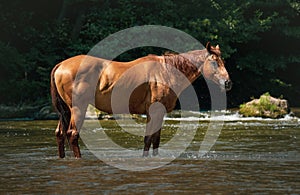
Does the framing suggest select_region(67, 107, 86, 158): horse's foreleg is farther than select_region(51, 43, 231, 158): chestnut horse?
No

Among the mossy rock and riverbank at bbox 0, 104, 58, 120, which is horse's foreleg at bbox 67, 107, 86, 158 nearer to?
riverbank at bbox 0, 104, 58, 120

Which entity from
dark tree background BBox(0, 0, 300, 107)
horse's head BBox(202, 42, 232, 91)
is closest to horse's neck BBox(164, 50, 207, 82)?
horse's head BBox(202, 42, 232, 91)

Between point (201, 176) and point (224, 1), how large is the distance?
21.0m

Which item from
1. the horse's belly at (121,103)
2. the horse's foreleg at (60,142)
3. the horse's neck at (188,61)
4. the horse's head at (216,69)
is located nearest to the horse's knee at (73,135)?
the horse's foreleg at (60,142)

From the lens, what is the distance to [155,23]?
25531 millimetres

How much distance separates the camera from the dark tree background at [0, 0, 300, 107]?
77.2ft

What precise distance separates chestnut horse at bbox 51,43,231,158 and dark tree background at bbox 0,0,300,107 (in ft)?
39.4

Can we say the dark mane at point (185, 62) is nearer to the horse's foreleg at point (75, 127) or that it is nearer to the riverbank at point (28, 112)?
the horse's foreleg at point (75, 127)

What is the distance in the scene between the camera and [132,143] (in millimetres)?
12461

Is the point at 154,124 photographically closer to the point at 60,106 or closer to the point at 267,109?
the point at 60,106

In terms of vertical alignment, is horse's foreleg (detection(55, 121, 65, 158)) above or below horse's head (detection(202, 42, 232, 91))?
below

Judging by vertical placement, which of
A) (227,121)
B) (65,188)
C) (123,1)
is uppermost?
(123,1)

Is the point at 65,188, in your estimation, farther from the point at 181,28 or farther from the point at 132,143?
the point at 181,28

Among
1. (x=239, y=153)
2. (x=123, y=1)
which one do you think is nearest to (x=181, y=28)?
(x=123, y=1)
